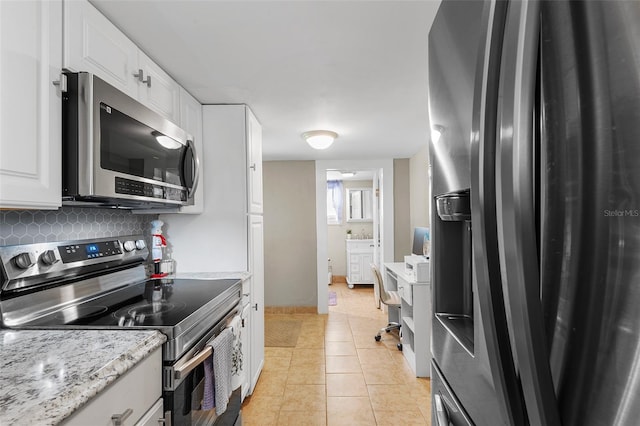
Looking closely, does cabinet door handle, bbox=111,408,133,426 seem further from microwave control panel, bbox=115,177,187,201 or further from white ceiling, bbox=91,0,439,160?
white ceiling, bbox=91,0,439,160

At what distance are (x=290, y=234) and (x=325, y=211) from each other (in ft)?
2.03

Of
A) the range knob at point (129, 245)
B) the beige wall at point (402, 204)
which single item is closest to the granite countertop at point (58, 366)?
the range knob at point (129, 245)

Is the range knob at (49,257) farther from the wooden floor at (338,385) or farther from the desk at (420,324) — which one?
the desk at (420,324)

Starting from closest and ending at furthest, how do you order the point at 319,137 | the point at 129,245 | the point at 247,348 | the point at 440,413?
the point at 440,413 → the point at 129,245 → the point at 247,348 → the point at 319,137

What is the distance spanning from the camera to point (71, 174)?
1202 millimetres

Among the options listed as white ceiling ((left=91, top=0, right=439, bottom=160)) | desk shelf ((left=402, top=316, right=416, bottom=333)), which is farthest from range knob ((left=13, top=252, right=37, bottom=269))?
desk shelf ((left=402, top=316, right=416, bottom=333))

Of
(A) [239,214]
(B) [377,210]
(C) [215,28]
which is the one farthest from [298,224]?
(C) [215,28]

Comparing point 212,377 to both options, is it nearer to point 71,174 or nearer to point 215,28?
point 71,174

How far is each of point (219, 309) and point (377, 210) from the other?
11.9ft

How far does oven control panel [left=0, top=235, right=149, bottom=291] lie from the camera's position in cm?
129

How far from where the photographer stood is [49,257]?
1.45 meters

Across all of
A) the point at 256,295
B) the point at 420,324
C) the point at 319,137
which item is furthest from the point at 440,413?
the point at 319,137

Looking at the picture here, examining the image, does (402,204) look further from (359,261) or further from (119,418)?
(119,418)

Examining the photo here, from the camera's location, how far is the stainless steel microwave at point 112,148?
3.94 ft
